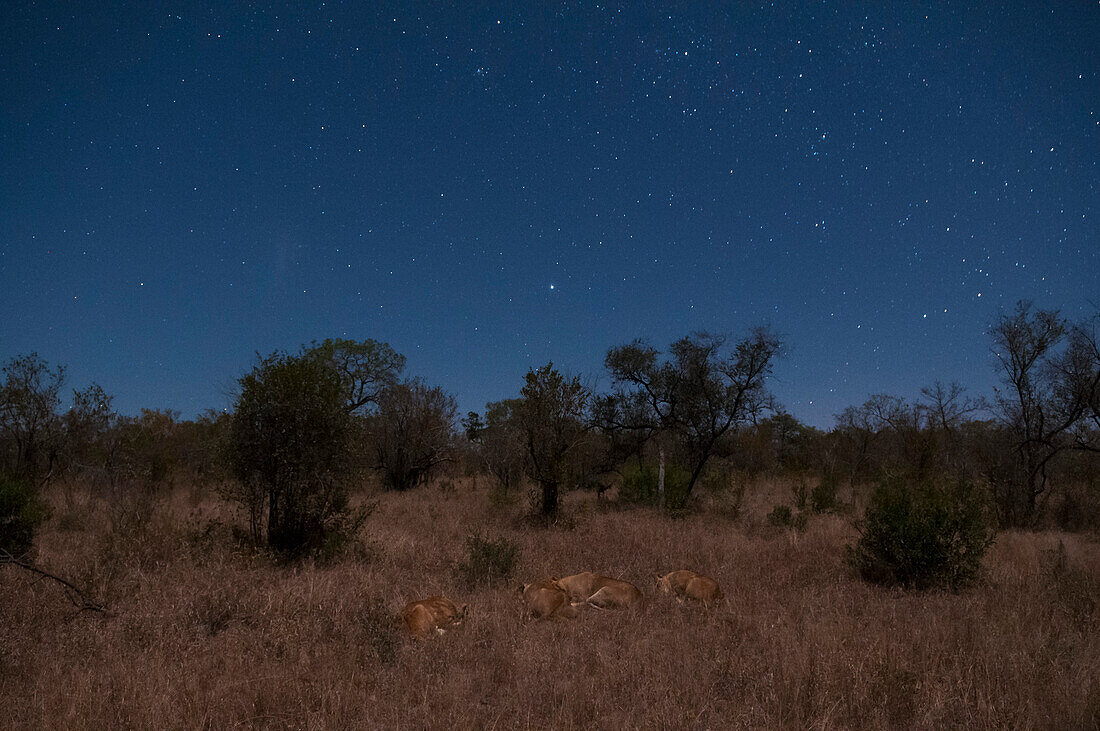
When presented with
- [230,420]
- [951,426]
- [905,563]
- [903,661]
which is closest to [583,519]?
[905,563]

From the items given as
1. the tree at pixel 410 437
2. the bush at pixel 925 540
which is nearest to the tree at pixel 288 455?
the bush at pixel 925 540

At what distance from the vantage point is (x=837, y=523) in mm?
12305

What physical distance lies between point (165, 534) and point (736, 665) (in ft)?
26.5

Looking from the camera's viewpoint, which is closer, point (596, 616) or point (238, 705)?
point (238, 705)

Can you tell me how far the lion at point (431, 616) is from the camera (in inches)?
202

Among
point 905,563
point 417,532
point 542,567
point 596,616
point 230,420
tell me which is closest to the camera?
point 596,616

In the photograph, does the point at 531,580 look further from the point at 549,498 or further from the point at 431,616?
the point at 549,498

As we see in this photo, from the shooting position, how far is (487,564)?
7.43 m

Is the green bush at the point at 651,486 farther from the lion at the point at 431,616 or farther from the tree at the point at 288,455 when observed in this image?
the lion at the point at 431,616

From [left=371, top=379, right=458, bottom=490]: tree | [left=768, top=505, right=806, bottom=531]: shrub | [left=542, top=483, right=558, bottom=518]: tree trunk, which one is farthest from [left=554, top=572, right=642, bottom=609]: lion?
[left=371, top=379, right=458, bottom=490]: tree

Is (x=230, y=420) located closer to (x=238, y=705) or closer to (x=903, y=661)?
(x=238, y=705)

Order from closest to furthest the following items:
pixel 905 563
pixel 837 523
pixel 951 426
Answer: pixel 905 563
pixel 837 523
pixel 951 426

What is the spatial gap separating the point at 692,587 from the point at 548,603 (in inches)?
73.6

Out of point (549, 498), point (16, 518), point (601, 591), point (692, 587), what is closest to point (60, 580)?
point (601, 591)
